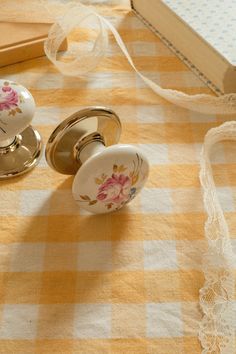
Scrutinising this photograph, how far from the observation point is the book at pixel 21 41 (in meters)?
0.74

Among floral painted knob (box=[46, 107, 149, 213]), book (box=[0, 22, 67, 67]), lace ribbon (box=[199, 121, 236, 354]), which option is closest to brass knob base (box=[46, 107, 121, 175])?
floral painted knob (box=[46, 107, 149, 213])

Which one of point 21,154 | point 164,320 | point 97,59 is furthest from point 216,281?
point 97,59

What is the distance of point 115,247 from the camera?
1.83 ft

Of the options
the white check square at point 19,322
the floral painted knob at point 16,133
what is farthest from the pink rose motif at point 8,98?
the white check square at point 19,322

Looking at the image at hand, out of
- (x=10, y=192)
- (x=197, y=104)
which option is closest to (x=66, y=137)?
(x=10, y=192)

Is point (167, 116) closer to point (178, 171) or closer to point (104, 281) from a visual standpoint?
point (178, 171)

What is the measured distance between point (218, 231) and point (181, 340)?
13cm

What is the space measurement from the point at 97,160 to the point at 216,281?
0.60 ft

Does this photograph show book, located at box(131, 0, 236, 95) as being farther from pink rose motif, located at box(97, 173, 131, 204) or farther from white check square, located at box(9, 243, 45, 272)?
white check square, located at box(9, 243, 45, 272)

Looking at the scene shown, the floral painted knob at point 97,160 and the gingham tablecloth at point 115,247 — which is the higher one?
the floral painted knob at point 97,160

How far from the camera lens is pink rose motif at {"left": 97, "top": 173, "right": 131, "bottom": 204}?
1.70 feet

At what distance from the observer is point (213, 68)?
701 millimetres

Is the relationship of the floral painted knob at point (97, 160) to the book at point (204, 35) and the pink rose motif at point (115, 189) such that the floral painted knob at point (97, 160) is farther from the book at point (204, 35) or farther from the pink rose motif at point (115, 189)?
the book at point (204, 35)

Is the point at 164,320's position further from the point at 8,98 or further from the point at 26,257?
the point at 8,98
